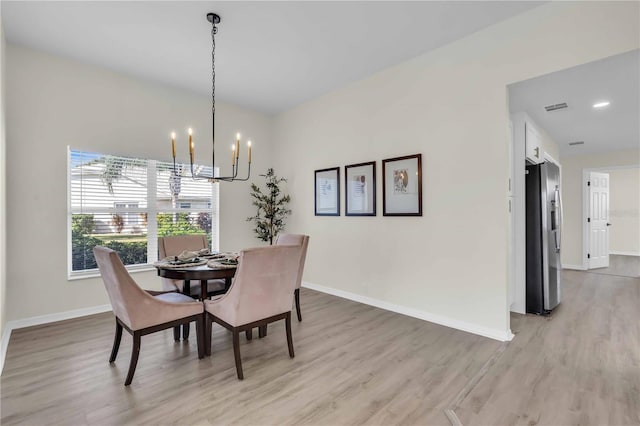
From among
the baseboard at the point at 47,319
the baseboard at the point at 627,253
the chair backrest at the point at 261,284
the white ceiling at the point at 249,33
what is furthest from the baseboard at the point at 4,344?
the baseboard at the point at 627,253

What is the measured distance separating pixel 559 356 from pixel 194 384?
288 cm

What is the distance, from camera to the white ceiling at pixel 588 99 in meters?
2.63

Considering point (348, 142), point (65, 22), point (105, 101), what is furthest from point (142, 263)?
point (348, 142)

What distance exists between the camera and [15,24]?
9.14 feet

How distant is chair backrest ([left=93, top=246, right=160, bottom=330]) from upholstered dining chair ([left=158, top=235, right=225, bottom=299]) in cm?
80

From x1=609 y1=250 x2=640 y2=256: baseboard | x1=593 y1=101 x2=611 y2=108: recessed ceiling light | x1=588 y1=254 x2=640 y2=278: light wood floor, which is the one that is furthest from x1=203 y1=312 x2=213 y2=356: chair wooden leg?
x1=609 y1=250 x2=640 y2=256: baseboard

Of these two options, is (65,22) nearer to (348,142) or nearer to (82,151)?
(82,151)

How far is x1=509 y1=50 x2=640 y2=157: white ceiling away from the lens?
2630mm

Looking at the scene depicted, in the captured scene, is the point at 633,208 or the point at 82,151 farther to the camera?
the point at 633,208

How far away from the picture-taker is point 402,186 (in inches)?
142

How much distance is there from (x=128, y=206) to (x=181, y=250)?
114cm

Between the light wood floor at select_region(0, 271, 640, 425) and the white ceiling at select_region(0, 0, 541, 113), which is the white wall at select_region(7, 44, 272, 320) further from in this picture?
the light wood floor at select_region(0, 271, 640, 425)

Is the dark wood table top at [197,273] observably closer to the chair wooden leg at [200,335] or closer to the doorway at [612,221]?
the chair wooden leg at [200,335]

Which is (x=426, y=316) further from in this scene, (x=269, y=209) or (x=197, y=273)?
(x=269, y=209)
